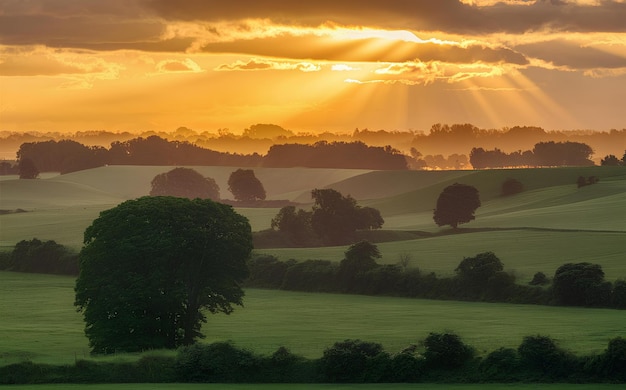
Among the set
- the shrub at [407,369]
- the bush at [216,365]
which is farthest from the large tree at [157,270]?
the shrub at [407,369]

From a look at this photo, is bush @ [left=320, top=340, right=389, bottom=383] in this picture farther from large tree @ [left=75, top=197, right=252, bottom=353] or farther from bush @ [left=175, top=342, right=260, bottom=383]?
large tree @ [left=75, top=197, right=252, bottom=353]

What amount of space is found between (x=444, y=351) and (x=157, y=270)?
22.8 meters

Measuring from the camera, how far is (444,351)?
2140 inches

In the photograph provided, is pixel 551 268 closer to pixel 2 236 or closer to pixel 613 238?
pixel 613 238

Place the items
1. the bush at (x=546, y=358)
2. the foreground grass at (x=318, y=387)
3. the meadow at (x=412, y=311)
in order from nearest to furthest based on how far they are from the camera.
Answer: the foreground grass at (x=318, y=387) < the bush at (x=546, y=358) < the meadow at (x=412, y=311)

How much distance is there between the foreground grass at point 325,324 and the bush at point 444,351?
4.17 meters

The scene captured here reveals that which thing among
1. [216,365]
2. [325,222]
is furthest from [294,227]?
[216,365]

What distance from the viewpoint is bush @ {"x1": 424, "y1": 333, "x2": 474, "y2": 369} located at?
2140 inches

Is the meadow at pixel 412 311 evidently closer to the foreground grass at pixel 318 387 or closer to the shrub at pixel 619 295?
the shrub at pixel 619 295

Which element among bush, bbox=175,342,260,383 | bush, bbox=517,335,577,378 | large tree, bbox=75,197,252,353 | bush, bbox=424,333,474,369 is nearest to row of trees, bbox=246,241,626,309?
large tree, bbox=75,197,252,353

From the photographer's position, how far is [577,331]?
70.6 meters

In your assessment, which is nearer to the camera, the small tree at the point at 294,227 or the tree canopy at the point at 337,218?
the small tree at the point at 294,227

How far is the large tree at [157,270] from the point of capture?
67.9 m

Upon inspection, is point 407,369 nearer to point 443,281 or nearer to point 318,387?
point 318,387
